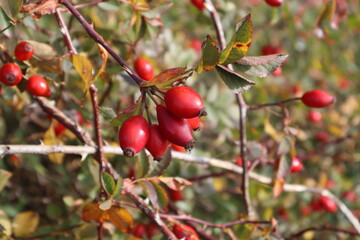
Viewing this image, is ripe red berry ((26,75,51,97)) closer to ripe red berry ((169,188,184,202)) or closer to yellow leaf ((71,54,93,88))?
yellow leaf ((71,54,93,88))

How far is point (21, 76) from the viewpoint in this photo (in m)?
1.77

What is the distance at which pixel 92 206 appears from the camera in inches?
70.1

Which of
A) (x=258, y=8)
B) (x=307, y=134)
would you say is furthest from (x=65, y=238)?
(x=258, y=8)

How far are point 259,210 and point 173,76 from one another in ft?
7.93

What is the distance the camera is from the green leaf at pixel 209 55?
1186 mm

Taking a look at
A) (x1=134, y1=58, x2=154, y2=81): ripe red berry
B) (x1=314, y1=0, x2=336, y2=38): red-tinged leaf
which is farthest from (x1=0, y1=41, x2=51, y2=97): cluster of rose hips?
(x1=314, y1=0, x2=336, y2=38): red-tinged leaf

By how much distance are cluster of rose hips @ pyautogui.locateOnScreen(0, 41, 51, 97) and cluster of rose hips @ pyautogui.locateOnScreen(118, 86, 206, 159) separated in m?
0.64

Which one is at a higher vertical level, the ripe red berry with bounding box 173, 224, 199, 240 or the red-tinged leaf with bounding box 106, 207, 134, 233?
the red-tinged leaf with bounding box 106, 207, 134, 233

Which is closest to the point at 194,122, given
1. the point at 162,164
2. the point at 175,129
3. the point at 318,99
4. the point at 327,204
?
the point at 175,129

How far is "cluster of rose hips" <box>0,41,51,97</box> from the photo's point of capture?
5.60 feet

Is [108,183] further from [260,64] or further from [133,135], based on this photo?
[260,64]

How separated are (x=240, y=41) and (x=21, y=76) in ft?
3.28

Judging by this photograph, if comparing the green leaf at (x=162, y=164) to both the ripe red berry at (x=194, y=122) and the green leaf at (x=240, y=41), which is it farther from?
the green leaf at (x=240, y=41)

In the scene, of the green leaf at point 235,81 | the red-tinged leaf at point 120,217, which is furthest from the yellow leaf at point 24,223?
the green leaf at point 235,81
